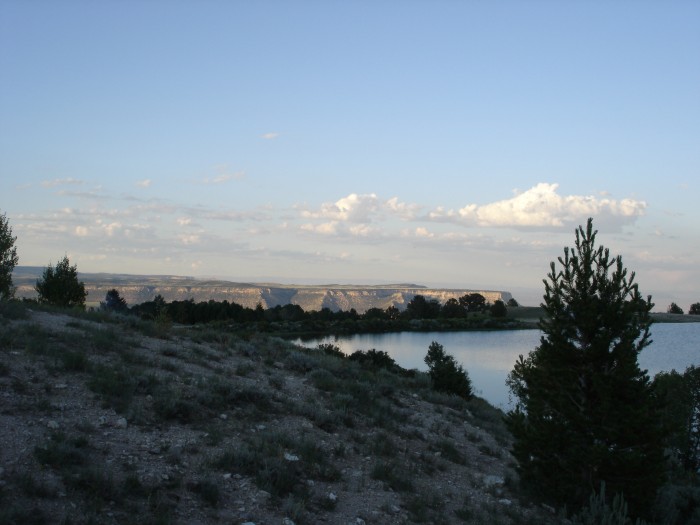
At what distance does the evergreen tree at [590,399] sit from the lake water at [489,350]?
1673 centimetres

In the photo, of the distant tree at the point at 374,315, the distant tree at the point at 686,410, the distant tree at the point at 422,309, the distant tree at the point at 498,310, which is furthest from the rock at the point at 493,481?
the distant tree at the point at 498,310

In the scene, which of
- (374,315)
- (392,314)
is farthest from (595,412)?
(392,314)

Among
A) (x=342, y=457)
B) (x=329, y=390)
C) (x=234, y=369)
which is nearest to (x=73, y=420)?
(x=342, y=457)

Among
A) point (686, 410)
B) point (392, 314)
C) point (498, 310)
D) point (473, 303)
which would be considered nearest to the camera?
point (686, 410)

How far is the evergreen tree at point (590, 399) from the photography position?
8.69 m

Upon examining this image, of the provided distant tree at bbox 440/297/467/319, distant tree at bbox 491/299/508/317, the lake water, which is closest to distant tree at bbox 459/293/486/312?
distant tree at bbox 491/299/508/317

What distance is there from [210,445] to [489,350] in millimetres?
40910

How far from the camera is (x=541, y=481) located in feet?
30.9

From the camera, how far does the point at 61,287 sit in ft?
95.3

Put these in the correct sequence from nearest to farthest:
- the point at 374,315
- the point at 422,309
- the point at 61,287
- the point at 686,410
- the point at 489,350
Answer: the point at 686,410, the point at 61,287, the point at 489,350, the point at 374,315, the point at 422,309

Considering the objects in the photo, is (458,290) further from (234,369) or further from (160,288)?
(234,369)

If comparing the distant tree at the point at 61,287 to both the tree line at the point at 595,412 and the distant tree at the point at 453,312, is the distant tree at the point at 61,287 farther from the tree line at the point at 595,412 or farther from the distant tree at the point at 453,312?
the distant tree at the point at 453,312

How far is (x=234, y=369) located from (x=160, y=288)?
355ft

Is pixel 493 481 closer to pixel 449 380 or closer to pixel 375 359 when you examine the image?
pixel 449 380
